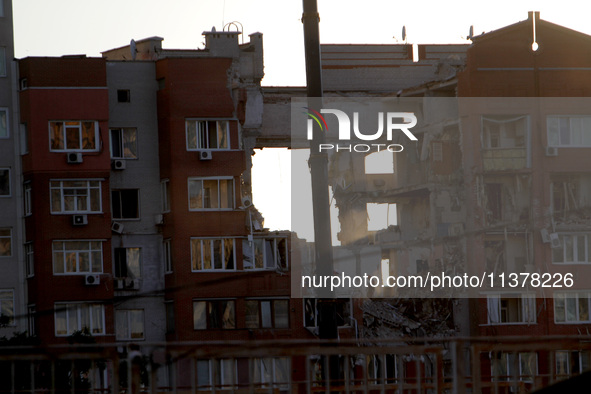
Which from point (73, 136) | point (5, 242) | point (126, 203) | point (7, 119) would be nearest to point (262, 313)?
point (126, 203)

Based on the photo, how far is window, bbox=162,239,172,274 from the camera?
122ft

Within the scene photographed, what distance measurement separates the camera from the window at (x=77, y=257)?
3581 cm

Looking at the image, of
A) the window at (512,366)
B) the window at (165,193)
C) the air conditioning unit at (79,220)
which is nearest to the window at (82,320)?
the air conditioning unit at (79,220)

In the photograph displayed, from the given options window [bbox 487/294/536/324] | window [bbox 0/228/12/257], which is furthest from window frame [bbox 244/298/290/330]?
window [bbox 0/228/12/257]

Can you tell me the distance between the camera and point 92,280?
35438 millimetres

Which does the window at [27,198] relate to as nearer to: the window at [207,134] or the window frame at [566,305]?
the window at [207,134]

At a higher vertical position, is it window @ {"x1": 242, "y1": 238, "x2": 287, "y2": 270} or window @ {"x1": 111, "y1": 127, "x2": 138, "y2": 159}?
window @ {"x1": 111, "y1": 127, "x2": 138, "y2": 159}

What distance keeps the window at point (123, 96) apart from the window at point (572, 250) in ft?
53.2

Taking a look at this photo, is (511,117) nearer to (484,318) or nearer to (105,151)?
(484,318)

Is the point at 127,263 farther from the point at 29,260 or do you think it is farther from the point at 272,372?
the point at 272,372

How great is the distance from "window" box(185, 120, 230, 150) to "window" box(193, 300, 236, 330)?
5.35 meters

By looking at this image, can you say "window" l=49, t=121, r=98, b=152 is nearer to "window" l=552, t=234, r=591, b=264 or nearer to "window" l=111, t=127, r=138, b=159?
"window" l=111, t=127, r=138, b=159

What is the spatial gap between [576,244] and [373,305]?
7.77m

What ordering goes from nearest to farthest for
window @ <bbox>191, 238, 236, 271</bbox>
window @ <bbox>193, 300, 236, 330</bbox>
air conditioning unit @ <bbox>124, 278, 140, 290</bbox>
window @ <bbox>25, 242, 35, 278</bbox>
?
window @ <bbox>25, 242, 35, 278</bbox>, window @ <bbox>193, 300, 236, 330</bbox>, air conditioning unit @ <bbox>124, 278, 140, 290</bbox>, window @ <bbox>191, 238, 236, 271</bbox>
